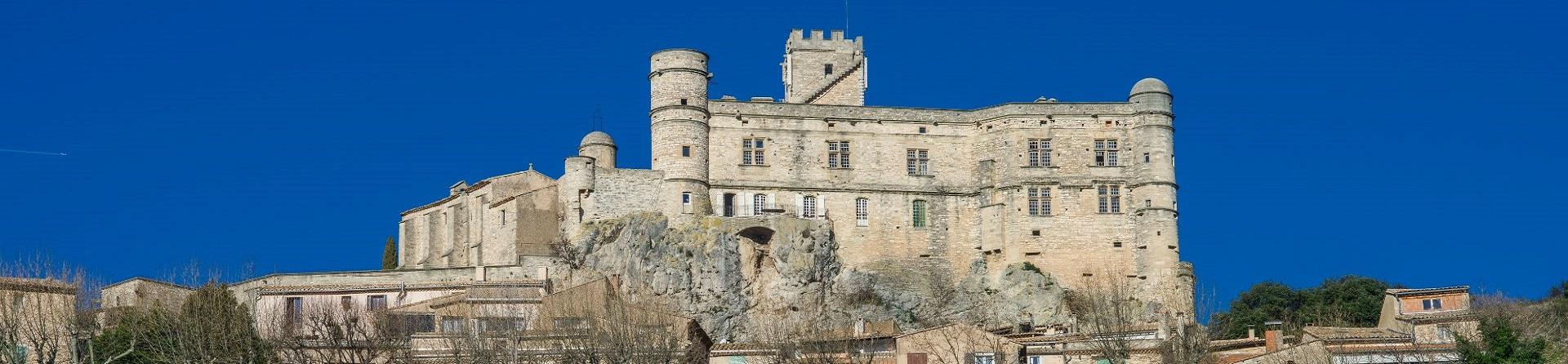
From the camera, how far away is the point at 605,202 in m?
84.8

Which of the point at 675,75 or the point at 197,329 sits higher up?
the point at 675,75

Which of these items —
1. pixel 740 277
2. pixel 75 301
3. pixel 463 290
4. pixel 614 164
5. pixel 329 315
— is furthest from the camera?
pixel 614 164

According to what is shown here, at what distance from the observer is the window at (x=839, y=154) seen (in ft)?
290

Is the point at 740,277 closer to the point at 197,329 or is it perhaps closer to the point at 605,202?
the point at 605,202

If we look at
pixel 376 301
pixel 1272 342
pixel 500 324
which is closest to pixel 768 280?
pixel 376 301

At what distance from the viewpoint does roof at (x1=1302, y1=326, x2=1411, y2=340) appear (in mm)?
67875

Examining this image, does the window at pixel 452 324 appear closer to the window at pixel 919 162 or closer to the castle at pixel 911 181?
the castle at pixel 911 181

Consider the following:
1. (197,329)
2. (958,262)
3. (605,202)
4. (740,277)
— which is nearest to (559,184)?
(605,202)

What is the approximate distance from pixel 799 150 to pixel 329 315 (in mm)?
24510

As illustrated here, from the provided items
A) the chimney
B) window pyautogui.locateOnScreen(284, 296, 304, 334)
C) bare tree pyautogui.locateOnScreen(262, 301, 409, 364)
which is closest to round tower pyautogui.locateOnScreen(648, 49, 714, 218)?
window pyautogui.locateOnScreen(284, 296, 304, 334)

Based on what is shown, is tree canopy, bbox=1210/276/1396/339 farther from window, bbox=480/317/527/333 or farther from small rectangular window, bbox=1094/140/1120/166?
window, bbox=480/317/527/333

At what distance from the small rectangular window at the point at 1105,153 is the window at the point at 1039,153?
6.03 ft

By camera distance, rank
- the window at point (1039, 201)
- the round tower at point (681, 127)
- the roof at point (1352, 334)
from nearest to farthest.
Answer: the roof at point (1352, 334), the round tower at point (681, 127), the window at point (1039, 201)

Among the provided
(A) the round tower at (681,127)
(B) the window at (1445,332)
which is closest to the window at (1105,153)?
(A) the round tower at (681,127)
